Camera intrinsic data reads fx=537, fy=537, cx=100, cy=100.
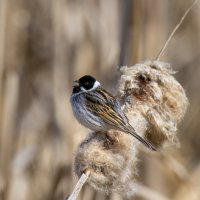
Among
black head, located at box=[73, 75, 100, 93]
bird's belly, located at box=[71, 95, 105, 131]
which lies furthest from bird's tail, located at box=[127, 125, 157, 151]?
black head, located at box=[73, 75, 100, 93]

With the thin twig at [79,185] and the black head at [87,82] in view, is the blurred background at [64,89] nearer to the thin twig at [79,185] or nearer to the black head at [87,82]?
the black head at [87,82]

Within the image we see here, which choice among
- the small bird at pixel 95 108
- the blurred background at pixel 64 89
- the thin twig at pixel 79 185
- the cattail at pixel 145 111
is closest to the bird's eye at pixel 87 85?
the small bird at pixel 95 108

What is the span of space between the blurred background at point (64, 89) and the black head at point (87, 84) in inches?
5.9

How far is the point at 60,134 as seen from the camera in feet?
9.07

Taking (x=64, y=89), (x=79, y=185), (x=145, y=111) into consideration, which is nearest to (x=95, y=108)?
(x=145, y=111)

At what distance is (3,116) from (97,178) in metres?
1.04

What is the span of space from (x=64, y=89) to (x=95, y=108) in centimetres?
56

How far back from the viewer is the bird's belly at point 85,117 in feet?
7.00

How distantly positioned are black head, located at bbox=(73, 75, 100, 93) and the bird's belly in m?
0.06

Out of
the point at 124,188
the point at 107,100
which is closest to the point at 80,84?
the point at 107,100

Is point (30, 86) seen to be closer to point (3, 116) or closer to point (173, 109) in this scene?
point (3, 116)

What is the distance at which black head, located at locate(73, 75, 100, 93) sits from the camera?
91.7 inches

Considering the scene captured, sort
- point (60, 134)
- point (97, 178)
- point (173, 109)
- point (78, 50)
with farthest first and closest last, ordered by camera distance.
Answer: point (78, 50)
point (60, 134)
point (173, 109)
point (97, 178)

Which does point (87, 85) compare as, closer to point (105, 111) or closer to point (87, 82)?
point (87, 82)
